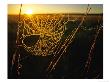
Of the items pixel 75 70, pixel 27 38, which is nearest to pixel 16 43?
pixel 27 38

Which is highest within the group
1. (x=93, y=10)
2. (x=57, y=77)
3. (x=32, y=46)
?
(x=93, y=10)

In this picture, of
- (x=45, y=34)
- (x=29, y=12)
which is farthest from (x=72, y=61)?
(x=29, y=12)

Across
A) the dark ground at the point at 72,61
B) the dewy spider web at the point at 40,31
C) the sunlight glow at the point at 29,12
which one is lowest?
the dark ground at the point at 72,61

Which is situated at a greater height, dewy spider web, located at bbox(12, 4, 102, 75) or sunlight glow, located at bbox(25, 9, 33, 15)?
sunlight glow, located at bbox(25, 9, 33, 15)

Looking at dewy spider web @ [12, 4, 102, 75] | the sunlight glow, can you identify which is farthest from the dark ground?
the sunlight glow

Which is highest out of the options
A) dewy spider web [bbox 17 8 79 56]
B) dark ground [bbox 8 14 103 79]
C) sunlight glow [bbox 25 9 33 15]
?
sunlight glow [bbox 25 9 33 15]

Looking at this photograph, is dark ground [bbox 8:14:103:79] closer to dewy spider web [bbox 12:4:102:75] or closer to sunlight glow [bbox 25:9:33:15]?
dewy spider web [bbox 12:4:102:75]

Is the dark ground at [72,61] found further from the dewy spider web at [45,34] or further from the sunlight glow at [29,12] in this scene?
the sunlight glow at [29,12]

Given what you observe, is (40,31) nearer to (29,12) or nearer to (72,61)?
(29,12)

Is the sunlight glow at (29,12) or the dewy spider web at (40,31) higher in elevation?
the sunlight glow at (29,12)

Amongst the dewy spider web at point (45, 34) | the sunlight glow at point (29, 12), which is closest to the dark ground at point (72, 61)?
the dewy spider web at point (45, 34)

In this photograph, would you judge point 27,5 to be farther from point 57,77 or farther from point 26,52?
point 57,77
